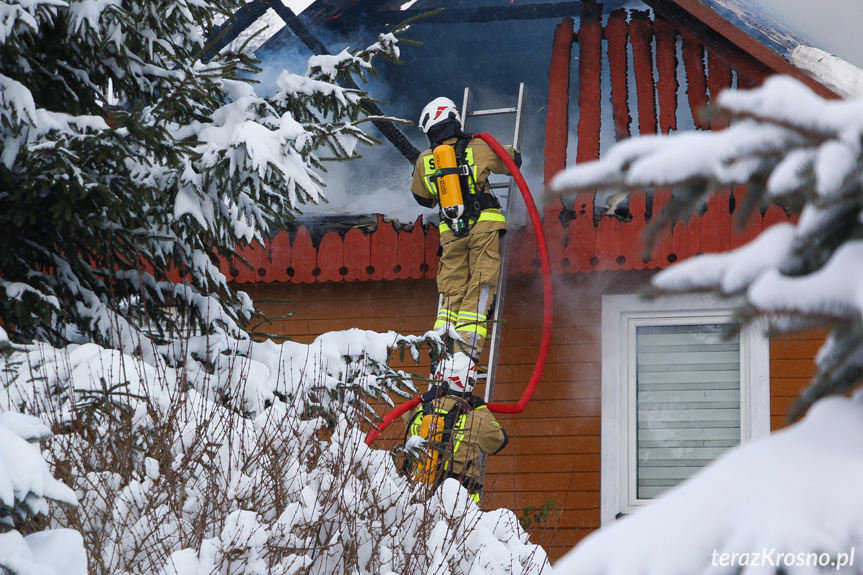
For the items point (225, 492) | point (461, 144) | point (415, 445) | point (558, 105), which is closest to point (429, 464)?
A: point (415, 445)

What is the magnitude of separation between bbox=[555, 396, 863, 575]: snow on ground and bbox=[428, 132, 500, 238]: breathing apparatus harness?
529 centimetres

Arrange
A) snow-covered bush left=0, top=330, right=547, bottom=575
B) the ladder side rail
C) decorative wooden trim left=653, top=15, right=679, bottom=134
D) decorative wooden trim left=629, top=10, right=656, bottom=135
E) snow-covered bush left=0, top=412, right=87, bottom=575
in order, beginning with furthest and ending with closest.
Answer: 1. decorative wooden trim left=629, top=10, right=656, bottom=135
2. decorative wooden trim left=653, top=15, right=679, bottom=134
3. the ladder side rail
4. snow-covered bush left=0, top=330, right=547, bottom=575
5. snow-covered bush left=0, top=412, right=87, bottom=575

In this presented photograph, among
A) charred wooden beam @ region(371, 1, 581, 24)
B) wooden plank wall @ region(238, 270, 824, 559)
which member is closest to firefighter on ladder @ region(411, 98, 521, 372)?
wooden plank wall @ region(238, 270, 824, 559)

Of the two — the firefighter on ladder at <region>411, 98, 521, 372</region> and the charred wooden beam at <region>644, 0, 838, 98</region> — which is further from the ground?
the charred wooden beam at <region>644, 0, 838, 98</region>

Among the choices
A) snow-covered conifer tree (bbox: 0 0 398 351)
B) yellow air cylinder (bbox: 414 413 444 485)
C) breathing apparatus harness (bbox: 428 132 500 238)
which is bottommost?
yellow air cylinder (bbox: 414 413 444 485)

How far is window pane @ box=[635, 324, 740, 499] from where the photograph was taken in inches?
260

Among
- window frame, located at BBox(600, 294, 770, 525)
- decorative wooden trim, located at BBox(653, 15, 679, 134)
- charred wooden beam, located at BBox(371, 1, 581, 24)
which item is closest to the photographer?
window frame, located at BBox(600, 294, 770, 525)

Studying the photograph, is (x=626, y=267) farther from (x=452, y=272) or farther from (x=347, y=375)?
(x=347, y=375)

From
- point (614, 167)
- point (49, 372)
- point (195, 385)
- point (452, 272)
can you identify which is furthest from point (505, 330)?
point (614, 167)

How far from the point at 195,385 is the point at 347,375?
2.43ft

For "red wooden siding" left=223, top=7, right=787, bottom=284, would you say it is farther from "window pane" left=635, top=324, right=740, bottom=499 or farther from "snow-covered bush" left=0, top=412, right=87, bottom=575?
"snow-covered bush" left=0, top=412, right=87, bottom=575

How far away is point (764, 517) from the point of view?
0.93 metres

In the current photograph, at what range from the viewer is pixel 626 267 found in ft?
20.9

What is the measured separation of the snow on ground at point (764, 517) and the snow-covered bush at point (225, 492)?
216 cm
